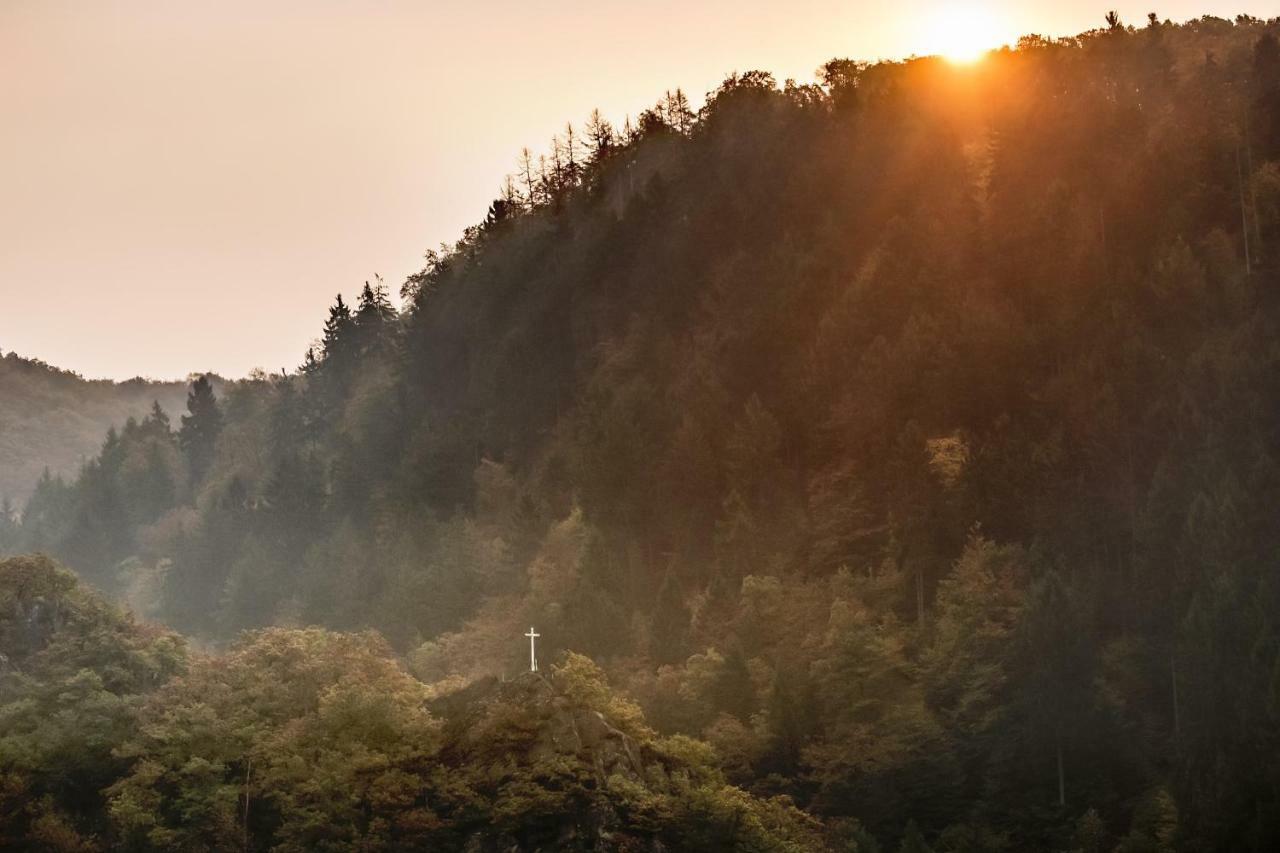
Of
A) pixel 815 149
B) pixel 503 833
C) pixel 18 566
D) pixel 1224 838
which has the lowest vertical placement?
pixel 1224 838

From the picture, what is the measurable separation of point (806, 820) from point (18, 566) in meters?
37.9

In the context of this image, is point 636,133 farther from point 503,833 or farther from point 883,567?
point 503,833

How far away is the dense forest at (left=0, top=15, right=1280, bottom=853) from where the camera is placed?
6569cm

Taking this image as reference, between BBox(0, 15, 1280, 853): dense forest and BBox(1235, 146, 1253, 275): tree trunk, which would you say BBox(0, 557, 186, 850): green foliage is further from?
BBox(1235, 146, 1253, 275): tree trunk

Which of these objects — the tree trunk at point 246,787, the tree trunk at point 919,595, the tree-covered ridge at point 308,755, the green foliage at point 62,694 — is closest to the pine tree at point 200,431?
the green foliage at point 62,694

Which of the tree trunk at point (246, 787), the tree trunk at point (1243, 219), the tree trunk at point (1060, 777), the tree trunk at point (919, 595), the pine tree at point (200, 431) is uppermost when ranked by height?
the tree trunk at point (1243, 219)

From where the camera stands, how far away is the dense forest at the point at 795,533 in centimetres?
6569

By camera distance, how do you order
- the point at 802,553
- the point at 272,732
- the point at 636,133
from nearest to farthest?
1. the point at 272,732
2. the point at 802,553
3. the point at 636,133

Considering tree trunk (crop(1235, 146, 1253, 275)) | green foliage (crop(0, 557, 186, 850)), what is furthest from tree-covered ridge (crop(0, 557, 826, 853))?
tree trunk (crop(1235, 146, 1253, 275))

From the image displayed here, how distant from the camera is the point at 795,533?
Answer: 301ft

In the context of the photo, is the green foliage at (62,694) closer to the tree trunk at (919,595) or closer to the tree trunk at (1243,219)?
the tree trunk at (919,595)

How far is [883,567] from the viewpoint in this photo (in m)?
85.1

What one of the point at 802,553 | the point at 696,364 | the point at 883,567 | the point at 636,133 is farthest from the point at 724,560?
the point at 636,133

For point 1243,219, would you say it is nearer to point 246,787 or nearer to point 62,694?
point 246,787
